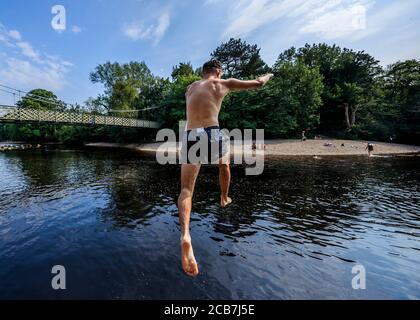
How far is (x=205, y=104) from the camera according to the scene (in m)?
3.92

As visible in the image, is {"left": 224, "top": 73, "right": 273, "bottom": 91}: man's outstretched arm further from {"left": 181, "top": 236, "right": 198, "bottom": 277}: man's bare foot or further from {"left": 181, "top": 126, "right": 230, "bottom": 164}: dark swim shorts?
{"left": 181, "top": 236, "right": 198, "bottom": 277}: man's bare foot

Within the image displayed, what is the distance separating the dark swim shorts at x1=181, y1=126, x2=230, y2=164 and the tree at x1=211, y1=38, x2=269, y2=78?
64752 millimetres

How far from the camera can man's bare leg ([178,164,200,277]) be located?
345 cm

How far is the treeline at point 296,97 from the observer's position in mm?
47781

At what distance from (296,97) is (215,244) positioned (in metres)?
47.0

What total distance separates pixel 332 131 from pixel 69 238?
193 feet

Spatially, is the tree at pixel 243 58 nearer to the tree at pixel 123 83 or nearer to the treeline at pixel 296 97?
the treeline at pixel 296 97

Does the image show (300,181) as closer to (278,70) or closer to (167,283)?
(167,283)

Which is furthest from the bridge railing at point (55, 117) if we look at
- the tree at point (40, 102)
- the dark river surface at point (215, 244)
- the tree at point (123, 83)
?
the tree at point (40, 102)

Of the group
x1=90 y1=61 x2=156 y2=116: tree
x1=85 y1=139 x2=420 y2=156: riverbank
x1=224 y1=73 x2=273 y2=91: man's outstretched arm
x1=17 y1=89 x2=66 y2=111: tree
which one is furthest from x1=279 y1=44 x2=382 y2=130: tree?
x1=17 y1=89 x2=66 y2=111: tree

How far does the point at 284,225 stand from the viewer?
8438mm

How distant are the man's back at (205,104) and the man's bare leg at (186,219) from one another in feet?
2.41

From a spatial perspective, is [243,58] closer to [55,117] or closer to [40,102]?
[55,117]

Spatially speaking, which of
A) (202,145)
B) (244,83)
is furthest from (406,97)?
(202,145)
